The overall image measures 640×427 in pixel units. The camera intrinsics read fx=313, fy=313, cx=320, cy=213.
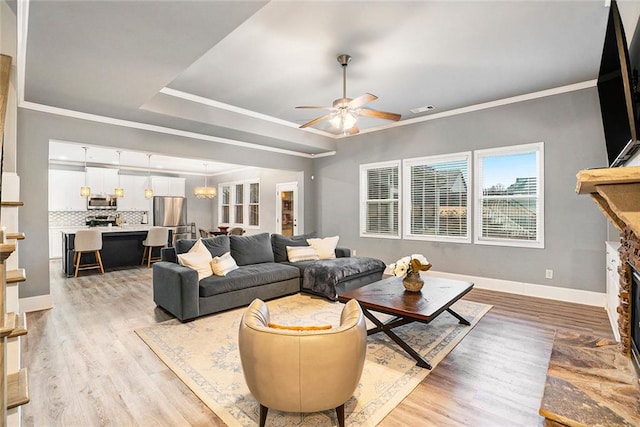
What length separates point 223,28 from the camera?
2.40m

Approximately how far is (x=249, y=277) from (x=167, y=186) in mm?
7474

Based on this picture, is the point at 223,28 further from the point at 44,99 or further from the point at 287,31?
the point at 44,99

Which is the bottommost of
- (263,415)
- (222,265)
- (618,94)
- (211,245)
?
(263,415)

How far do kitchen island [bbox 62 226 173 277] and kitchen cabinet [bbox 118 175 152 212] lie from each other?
8.39 feet

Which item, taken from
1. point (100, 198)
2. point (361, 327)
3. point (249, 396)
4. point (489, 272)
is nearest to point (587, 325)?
point (489, 272)

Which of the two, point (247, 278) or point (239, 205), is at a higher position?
point (239, 205)

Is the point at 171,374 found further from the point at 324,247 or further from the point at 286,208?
the point at 286,208

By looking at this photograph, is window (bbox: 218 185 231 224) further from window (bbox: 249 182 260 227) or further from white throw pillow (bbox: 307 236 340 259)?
white throw pillow (bbox: 307 236 340 259)

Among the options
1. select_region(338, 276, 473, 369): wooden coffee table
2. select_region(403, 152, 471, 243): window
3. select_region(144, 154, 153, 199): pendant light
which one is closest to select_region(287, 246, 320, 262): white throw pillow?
select_region(338, 276, 473, 369): wooden coffee table

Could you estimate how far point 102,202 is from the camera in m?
8.84

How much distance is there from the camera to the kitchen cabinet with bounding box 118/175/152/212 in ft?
30.1

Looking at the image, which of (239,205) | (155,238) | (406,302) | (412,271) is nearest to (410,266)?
(412,271)

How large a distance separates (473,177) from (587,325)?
8.28 feet

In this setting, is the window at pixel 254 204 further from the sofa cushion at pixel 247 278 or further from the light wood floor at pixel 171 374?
the light wood floor at pixel 171 374
